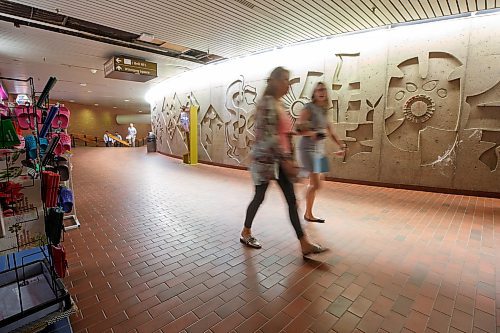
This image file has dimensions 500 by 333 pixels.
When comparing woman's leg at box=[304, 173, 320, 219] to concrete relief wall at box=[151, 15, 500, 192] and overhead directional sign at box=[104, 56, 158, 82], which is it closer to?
concrete relief wall at box=[151, 15, 500, 192]

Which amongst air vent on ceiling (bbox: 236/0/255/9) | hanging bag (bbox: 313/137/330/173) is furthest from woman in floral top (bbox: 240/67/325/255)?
air vent on ceiling (bbox: 236/0/255/9)

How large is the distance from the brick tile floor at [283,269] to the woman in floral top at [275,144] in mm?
553

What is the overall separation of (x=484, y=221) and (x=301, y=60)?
15.6ft

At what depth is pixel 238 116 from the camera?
25.6 feet

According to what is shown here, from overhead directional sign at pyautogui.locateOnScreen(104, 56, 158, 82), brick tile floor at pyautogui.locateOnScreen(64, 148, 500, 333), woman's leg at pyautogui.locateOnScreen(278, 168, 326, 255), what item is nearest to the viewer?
brick tile floor at pyautogui.locateOnScreen(64, 148, 500, 333)

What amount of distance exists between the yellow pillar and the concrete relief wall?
308 cm

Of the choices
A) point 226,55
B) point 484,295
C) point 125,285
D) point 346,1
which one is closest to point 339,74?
point 346,1

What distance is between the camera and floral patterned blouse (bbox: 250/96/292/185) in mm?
2262

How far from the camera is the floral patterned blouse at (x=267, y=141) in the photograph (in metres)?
2.26

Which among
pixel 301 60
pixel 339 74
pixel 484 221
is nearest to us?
pixel 484 221

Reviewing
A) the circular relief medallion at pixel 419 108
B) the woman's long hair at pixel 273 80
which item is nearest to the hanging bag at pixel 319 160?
the woman's long hair at pixel 273 80

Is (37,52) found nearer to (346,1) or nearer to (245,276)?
(346,1)

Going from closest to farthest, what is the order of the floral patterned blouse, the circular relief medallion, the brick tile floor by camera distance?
the brick tile floor
the floral patterned blouse
the circular relief medallion

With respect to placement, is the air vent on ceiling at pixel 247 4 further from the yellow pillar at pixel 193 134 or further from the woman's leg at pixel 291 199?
the yellow pillar at pixel 193 134
